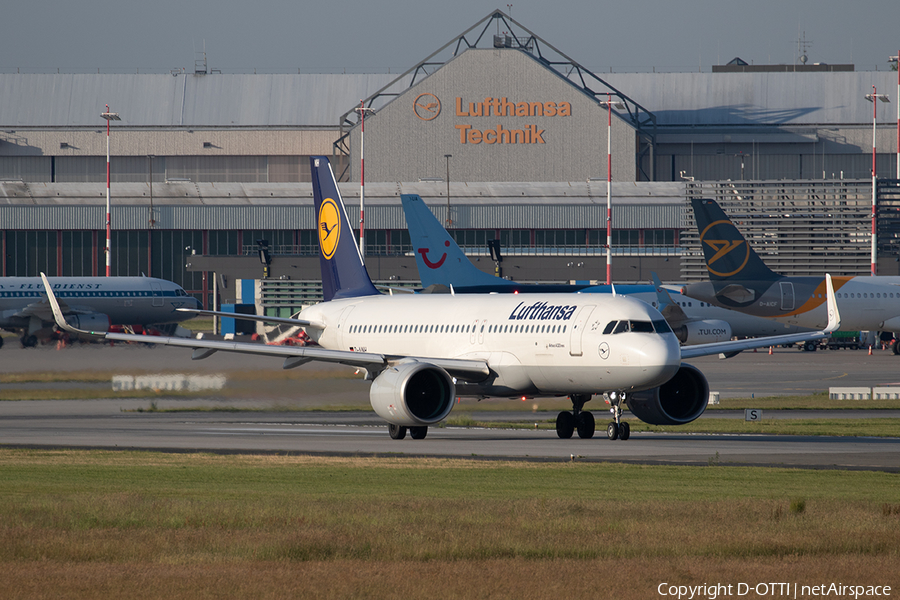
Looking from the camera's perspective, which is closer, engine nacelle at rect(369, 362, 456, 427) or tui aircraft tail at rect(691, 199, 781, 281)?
engine nacelle at rect(369, 362, 456, 427)

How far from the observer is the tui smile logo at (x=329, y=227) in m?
42.5

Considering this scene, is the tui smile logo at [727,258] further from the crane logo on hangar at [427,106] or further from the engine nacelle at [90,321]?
the crane logo on hangar at [427,106]

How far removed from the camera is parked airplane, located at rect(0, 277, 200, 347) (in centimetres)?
7700

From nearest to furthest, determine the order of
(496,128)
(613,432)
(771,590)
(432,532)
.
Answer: (771,590) < (432,532) < (613,432) < (496,128)

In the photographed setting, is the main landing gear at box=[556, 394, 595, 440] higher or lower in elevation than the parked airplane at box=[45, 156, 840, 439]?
lower

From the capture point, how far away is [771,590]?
12188 millimetres

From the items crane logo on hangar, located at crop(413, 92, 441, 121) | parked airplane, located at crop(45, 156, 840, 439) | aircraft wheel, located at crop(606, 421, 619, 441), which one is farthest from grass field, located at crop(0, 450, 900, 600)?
crane logo on hangar, located at crop(413, 92, 441, 121)

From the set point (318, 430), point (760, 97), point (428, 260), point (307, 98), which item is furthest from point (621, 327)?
point (307, 98)

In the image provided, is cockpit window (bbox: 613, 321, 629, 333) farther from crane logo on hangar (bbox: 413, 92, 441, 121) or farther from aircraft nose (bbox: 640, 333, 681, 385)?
crane logo on hangar (bbox: 413, 92, 441, 121)

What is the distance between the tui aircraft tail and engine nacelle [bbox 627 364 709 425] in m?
35.4

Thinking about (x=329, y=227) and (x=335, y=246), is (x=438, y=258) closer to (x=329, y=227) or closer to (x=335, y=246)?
(x=329, y=227)

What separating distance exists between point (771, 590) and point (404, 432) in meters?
20.5

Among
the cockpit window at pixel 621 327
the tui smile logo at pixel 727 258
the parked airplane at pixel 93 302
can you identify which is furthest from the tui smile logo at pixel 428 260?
the parked airplane at pixel 93 302

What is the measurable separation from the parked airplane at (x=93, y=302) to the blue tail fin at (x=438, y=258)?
31.1m
